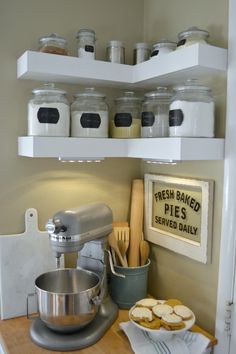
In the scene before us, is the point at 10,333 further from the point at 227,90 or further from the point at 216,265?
the point at 227,90

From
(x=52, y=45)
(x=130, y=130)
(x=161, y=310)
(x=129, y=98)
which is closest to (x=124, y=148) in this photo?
(x=130, y=130)

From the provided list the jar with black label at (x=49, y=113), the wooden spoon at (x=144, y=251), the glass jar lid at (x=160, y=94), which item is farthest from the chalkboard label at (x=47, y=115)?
the wooden spoon at (x=144, y=251)

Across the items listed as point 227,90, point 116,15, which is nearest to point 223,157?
point 227,90

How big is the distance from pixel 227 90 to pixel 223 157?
0.66ft

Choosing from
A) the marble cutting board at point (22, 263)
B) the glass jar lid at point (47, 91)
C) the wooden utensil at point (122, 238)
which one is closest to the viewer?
the glass jar lid at point (47, 91)

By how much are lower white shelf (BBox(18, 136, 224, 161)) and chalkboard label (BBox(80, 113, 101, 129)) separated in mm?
48

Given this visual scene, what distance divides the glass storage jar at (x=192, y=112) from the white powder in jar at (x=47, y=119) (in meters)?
0.35

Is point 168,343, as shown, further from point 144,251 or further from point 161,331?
point 144,251

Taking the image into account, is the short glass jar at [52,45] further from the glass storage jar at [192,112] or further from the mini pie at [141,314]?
the mini pie at [141,314]

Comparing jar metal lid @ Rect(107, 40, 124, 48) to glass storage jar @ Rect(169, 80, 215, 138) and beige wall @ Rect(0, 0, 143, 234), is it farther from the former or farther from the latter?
glass storage jar @ Rect(169, 80, 215, 138)

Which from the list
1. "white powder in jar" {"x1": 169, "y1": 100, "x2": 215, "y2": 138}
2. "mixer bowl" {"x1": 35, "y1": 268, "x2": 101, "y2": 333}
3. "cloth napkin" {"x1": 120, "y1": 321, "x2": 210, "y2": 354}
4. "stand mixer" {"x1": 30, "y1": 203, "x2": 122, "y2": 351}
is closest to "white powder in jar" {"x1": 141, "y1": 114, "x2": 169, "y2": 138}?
"white powder in jar" {"x1": 169, "y1": 100, "x2": 215, "y2": 138}

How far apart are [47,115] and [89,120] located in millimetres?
144

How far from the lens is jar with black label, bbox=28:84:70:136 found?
1114mm

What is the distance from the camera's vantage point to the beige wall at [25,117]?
4.04 feet
